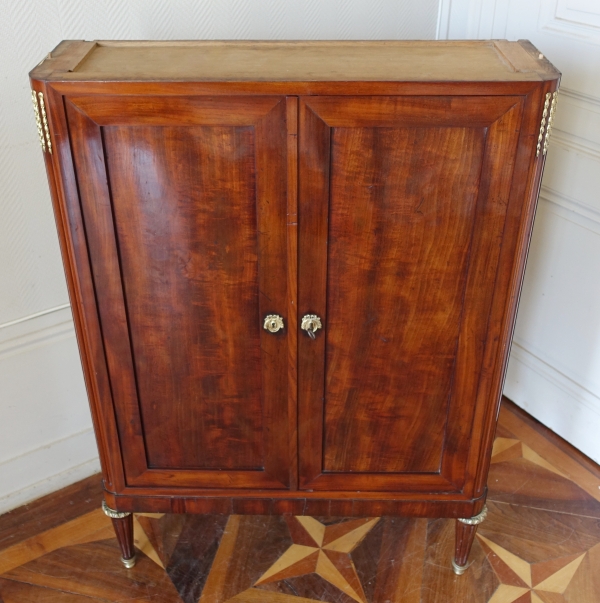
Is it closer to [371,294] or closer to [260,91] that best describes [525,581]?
[371,294]

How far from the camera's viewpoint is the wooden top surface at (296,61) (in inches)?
34.3

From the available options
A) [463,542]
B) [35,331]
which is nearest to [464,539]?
[463,542]

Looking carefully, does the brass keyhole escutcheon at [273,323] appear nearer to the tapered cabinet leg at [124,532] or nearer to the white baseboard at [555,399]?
the tapered cabinet leg at [124,532]

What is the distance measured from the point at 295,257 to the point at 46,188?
57 cm

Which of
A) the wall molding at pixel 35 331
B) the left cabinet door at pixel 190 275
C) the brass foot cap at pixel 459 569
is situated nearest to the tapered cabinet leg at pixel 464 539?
the brass foot cap at pixel 459 569

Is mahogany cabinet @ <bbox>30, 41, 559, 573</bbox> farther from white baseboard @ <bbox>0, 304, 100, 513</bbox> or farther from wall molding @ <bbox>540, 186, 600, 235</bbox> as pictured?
wall molding @ <bbox>540, 186, 600, 235</bbox>

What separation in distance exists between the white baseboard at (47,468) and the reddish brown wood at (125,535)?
29cm

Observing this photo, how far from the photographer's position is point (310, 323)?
3.34 feet

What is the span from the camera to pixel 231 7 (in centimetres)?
127

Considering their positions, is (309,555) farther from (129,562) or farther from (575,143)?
(575,143)

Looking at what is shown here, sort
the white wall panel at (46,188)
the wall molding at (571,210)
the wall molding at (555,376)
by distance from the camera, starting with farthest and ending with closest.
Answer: the wall molding at (555,376), the wall molding at (571,210), the white wall panel at (46,188)

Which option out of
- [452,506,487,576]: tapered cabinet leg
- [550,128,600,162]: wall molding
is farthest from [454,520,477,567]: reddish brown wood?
[550,128,600,162]: wall molding

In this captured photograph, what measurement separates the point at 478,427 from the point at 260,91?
64 centimetres

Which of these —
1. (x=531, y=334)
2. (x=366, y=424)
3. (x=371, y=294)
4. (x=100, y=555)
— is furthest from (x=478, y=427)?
(x=100, y=555)
